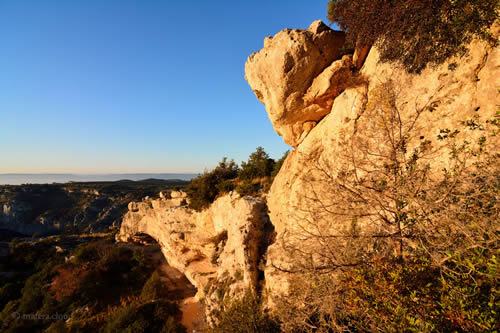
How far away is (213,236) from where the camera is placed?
12.1 m

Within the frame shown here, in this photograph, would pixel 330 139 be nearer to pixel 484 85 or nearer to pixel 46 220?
pixel 484 85

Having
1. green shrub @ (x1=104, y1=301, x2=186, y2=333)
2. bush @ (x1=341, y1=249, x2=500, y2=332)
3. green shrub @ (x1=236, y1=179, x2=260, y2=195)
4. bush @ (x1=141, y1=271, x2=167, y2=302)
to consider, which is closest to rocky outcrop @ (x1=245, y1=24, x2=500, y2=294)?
bush @ (x1=341, y1=249, x2=500, y2=332)

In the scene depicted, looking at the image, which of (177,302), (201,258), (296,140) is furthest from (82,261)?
(296,140)

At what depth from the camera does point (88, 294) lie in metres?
13.7

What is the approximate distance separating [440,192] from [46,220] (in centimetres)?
8013

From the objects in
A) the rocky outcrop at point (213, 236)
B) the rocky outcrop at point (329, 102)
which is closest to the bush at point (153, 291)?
the rocky outcrop at point (213, 236)

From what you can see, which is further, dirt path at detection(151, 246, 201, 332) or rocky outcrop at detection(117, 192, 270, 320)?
dirt path at detection(151, 246, 201, 332)

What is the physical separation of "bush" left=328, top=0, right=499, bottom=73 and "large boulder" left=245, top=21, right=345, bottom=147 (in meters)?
1.00

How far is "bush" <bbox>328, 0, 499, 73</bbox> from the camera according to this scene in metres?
3.96

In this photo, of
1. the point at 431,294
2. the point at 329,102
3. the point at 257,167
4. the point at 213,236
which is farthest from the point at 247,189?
the point at 431,294

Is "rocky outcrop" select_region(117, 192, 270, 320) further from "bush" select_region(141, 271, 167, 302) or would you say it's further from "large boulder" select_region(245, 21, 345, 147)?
"large boulder" select_region(245, 21, 345, 147)

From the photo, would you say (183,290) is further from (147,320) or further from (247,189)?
(247,189)

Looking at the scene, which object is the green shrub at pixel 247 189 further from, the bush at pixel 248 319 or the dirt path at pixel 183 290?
the dirt path at pixel 183 290

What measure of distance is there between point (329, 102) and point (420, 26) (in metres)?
2.98
